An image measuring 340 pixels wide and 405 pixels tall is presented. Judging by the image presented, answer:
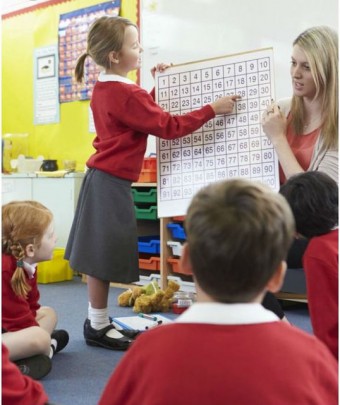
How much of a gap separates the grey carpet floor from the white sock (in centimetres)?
6

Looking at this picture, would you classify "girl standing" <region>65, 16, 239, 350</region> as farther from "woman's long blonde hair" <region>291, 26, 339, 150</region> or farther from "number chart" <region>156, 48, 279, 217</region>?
"woman's long blonde hair" <region>291, 26, 339, 150</region>

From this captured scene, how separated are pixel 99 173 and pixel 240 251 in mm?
1321

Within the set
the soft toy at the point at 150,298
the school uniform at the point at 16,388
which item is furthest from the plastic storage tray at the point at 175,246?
the school uniform at the point at 16,388

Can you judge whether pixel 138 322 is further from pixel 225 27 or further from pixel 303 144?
pixel 225 27

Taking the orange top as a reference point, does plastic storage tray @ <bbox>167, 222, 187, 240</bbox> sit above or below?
below

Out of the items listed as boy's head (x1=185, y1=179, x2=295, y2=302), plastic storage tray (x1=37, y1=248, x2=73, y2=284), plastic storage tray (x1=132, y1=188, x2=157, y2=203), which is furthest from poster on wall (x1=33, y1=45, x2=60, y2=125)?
boy's head (x1=185, y1=179, x2=295, y2=302)

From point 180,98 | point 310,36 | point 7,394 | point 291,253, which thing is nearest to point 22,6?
point 180,98

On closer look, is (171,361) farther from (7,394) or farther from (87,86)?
(87,86)

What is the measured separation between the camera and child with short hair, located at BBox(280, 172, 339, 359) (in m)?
1.09

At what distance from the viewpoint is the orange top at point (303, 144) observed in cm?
174

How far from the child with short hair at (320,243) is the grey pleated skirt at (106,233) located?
2.87ft

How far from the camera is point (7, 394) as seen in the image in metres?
0.89

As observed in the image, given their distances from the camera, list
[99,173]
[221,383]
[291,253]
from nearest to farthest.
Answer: [221,383] < [291,253] < [99,173]

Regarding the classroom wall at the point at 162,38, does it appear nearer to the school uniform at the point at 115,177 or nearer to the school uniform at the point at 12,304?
the school uniform at the point at 115,177
